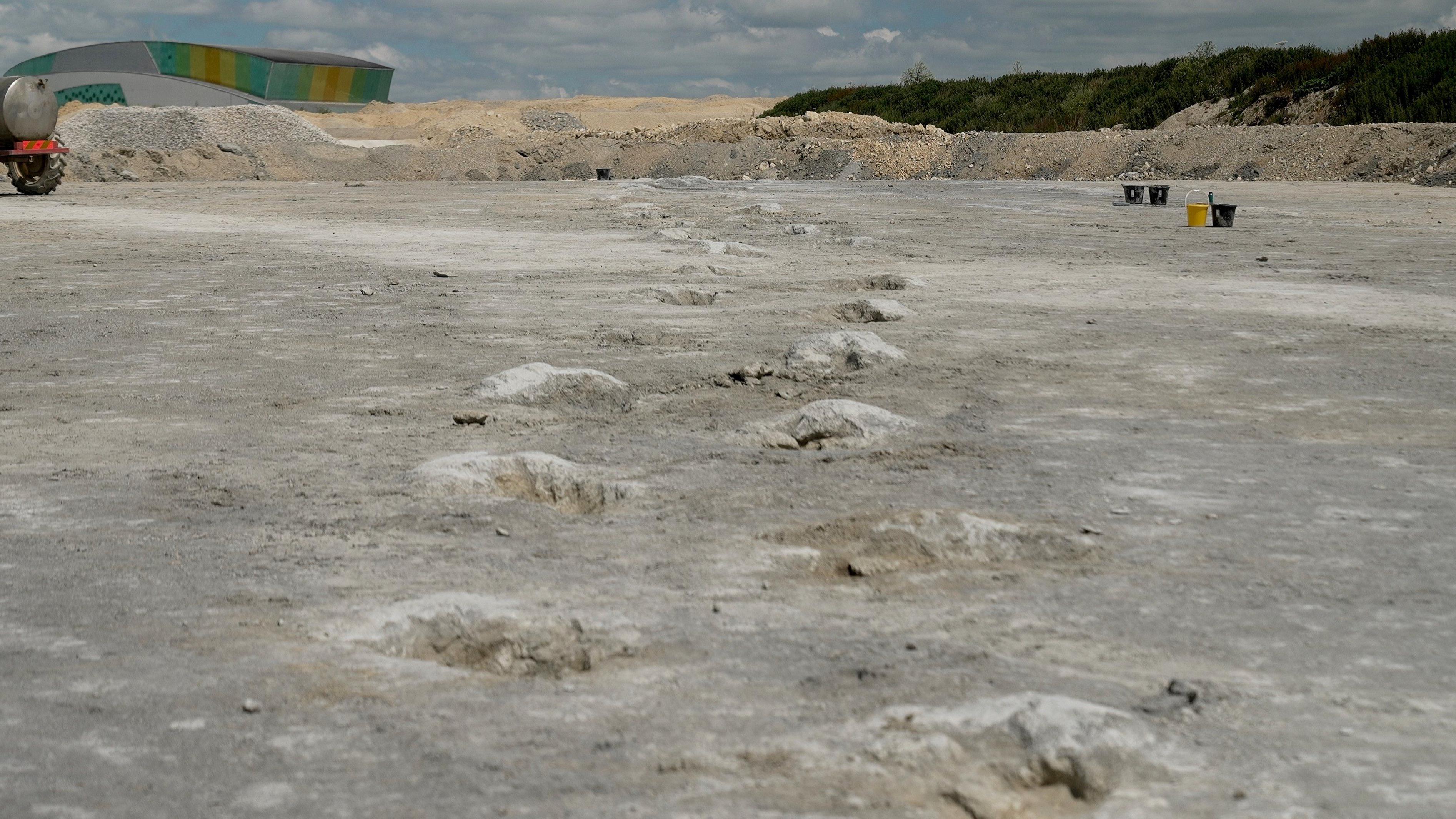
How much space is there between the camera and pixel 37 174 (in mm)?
22359

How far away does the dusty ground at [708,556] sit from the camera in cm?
246

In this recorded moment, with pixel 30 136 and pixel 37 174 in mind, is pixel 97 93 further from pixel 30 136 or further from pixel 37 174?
pixel 30 136

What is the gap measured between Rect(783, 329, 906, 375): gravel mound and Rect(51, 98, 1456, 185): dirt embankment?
22.0 m

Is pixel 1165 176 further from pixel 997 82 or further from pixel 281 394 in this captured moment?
pixel 281 394

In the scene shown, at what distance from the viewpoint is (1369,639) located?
307cm

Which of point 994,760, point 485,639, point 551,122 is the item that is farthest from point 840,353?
point 551,122

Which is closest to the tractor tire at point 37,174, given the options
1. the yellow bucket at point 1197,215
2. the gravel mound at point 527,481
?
the yellow bucket at point 1197,215

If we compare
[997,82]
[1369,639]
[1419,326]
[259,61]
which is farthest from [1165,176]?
[259,61]

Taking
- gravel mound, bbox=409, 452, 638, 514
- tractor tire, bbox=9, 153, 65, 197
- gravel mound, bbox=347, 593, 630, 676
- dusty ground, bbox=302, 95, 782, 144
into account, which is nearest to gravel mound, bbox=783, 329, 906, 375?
gravel mound, bbox=409, 452, 638, 514

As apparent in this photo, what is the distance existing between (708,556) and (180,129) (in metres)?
38.9

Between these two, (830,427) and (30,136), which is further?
(30,136)

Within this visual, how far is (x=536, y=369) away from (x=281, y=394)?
1.10 metres

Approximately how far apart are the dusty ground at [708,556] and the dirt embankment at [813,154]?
21.4 m

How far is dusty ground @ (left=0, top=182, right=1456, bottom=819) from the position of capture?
8.05ft
